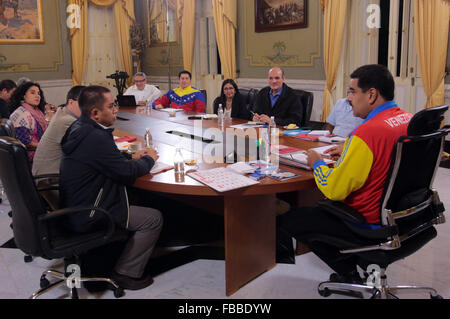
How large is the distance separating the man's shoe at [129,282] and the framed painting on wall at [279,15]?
14.2 feet

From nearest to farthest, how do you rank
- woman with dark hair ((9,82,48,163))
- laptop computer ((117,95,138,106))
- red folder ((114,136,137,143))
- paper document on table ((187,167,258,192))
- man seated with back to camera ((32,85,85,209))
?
paper document on table ((187,167,258,192))
man seated with back to camera ((32,85,85,209))
red folder ((114,136,137,143))
woman with dark hair ((9,82,48,163))
laptop computer ((117,95,138,106))

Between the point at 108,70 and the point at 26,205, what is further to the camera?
the point at 108,70

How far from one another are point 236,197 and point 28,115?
2077mm

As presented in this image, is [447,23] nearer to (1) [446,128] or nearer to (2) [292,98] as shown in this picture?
(2) [292,98]

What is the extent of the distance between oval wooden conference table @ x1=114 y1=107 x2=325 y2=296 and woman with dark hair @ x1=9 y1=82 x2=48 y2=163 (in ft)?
2.74

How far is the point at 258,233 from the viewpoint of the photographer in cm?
234

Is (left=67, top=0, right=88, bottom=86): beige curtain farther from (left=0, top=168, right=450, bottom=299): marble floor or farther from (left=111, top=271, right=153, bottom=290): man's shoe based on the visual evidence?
(left=111, top=271, right=153, bottom=290): man's shoe

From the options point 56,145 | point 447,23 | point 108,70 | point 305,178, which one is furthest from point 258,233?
point 108,70

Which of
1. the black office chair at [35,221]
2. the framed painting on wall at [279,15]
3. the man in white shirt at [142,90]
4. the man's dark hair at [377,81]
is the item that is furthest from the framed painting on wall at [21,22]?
the man's dark hair at [377,81]

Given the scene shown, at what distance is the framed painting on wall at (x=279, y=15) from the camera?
5.62 m

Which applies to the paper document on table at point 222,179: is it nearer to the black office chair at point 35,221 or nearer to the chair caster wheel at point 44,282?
the black office chair at point 35,221

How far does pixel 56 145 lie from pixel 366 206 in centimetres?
174

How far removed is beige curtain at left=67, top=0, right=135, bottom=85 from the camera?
25.2ft

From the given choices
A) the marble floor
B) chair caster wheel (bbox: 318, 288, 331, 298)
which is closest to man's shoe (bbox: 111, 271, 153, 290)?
the marble floor
